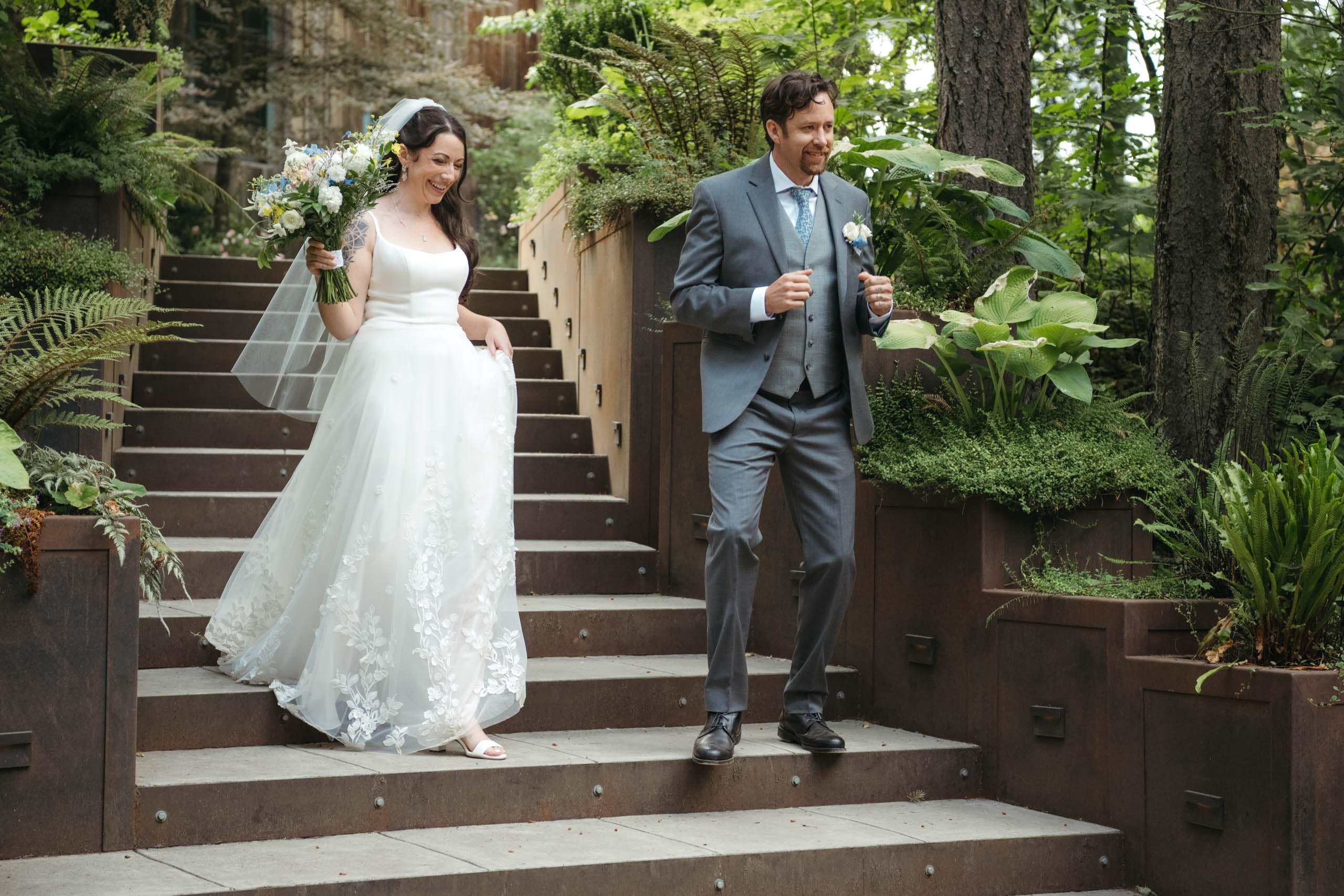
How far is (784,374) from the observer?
402 centimetres

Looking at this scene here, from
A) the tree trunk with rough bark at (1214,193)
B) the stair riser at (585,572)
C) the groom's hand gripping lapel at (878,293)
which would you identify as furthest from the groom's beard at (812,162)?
the tree trunk with rough bark at (1214,193)

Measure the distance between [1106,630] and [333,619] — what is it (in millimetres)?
2330

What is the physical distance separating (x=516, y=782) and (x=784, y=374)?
56.7 inches

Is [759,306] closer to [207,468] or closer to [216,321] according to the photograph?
[207,468]

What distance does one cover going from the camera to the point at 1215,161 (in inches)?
229

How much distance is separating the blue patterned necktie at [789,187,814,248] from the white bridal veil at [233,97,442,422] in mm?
1347

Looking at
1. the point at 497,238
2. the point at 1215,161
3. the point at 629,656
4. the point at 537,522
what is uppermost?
the point at 497,238

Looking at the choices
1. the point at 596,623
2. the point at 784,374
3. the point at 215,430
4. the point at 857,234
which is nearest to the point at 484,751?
the point at 596,623

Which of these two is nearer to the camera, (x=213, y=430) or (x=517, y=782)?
(x=517, y=782)

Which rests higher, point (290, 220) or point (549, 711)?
point (290, 220)

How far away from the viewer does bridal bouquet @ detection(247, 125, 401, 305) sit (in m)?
3.84

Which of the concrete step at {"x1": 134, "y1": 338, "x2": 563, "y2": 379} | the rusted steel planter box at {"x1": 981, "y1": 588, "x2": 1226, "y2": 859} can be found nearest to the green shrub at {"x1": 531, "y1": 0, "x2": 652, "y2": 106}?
the concrete step at {"x1": 134, "y1": 338, "x2": 563, "y2": 379}

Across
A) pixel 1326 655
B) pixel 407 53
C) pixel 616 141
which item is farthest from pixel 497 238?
pixel 1326 655

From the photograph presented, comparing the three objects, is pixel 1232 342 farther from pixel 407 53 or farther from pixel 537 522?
pixel 407 53
